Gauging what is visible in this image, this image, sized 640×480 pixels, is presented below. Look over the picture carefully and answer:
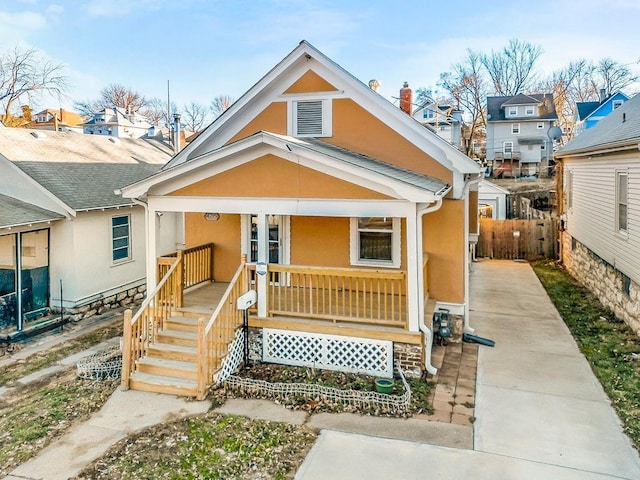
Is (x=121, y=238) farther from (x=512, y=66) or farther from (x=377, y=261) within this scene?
(x=512, y=66)

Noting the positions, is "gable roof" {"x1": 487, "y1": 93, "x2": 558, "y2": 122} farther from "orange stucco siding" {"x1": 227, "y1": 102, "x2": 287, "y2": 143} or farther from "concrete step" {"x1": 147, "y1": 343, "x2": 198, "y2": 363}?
"concrete step" {"x1": 147, "y1": 343, "x2": 198, "y2": 363}

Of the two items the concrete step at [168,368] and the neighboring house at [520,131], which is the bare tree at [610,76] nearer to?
the neighboring house at [520,131]

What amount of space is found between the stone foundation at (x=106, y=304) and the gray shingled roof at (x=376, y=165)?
7.59 metres

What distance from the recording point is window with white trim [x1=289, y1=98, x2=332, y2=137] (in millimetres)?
10438

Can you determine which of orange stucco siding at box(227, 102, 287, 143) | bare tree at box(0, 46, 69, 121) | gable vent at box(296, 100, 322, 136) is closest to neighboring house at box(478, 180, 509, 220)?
gable vent at box(296, 100, 322, 136)

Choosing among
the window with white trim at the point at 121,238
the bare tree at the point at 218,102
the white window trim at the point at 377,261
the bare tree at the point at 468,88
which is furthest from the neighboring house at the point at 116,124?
the white window trim at the point at 377,261

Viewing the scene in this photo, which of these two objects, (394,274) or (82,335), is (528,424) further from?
(82,335)

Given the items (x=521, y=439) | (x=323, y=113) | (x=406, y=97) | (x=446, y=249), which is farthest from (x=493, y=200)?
(x=521, y=439)

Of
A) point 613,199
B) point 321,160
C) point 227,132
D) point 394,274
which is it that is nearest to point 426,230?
point 394,274

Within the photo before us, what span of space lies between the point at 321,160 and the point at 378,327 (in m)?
3.10

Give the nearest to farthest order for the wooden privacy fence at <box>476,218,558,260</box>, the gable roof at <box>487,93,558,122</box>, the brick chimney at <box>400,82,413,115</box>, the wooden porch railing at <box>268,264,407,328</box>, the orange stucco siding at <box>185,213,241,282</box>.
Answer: the wooden porch railing at <box>268,264,407,328</box> < the orange stucco siding at <box>185,213,241,282</box> < the brick chimney at <box>400,82,413,115</box> < the wooden privacy fence at <box>476,218,558,260</box> < the gable roof at <box>487,93,558,122</box>

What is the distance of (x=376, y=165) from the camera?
9.12 meters

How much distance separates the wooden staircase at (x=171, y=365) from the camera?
749 cm

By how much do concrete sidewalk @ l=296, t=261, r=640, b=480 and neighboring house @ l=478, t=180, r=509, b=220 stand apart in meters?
16.1
